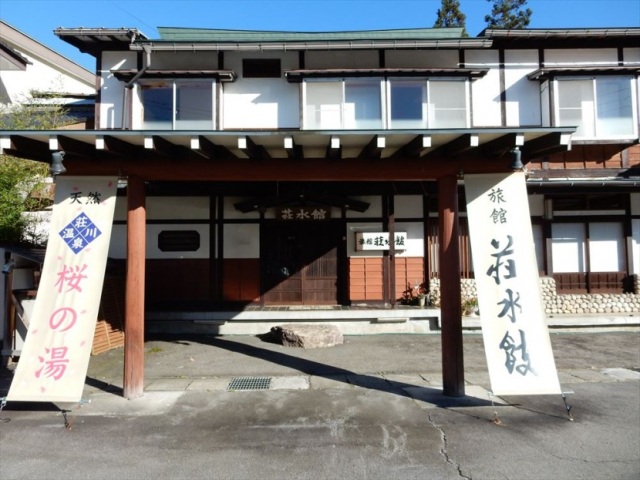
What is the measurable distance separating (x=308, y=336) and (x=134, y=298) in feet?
13.0

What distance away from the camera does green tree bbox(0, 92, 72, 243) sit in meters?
8.17

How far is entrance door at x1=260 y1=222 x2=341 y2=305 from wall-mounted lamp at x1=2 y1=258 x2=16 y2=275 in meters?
5.63

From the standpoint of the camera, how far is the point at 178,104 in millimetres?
10602

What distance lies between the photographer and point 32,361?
5.03 m

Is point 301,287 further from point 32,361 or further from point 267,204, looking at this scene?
point 32,361

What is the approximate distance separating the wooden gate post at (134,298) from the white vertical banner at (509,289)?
15.5ft

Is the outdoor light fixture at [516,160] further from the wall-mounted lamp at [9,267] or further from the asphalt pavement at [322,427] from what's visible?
the wall-mounted lamp at [9,267]

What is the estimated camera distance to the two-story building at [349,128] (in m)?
10.4

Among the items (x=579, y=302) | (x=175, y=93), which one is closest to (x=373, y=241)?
(x=579, y=302)

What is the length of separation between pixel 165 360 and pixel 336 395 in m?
3.81

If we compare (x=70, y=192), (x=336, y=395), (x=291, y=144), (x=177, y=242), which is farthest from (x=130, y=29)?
(x=336, y=395)

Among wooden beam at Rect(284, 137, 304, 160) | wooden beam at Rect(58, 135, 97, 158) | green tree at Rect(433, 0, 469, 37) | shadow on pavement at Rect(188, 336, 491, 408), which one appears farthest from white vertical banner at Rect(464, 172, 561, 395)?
green tree at Rect(433, 0, 469, 37)

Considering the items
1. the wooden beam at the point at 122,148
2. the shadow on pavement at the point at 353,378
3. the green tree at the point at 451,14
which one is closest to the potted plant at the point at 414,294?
the shadow on pavement at the point at 353,378

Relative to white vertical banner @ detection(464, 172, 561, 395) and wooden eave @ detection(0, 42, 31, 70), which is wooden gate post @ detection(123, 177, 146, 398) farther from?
wooden eave @ detection(0, 42, 31, 70)
